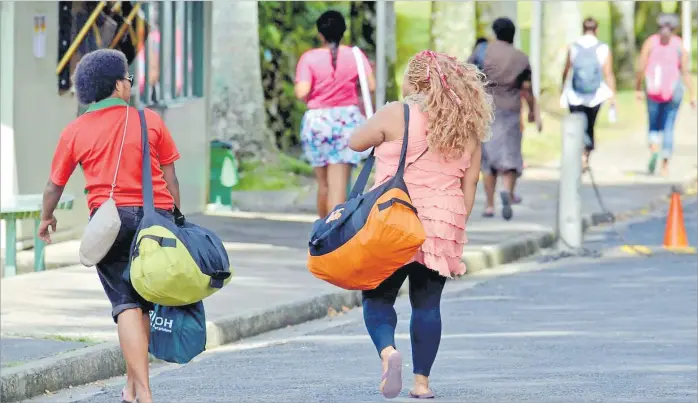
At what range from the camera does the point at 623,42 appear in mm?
39656

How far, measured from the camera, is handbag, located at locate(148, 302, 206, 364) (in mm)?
7434

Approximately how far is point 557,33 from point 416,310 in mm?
26981

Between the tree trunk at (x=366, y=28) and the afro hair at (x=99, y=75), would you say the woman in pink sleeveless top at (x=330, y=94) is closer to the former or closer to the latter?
the afro hair at (x=99, y=75)

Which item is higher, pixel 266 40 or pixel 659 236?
pixel 266 40

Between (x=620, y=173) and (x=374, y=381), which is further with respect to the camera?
(x=620, y=173)

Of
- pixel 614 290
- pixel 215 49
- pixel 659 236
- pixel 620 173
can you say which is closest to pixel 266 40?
pixel 215 49

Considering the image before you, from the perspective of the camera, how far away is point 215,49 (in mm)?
20797

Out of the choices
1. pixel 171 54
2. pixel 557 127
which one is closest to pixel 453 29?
pixel 557 127

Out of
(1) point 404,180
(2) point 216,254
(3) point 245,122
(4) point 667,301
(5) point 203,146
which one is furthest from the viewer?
(3) point 245,122

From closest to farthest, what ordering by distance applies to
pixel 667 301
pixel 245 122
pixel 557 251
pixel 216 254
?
pixel 216 254
pixel 667 301
pixel 557 251
pixel 245 122

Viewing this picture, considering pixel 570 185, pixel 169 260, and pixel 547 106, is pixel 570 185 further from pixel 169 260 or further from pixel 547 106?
pixel 547 106

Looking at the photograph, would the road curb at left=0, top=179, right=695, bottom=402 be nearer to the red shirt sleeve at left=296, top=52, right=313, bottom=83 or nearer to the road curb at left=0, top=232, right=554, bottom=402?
the road curb at left=0, top=232, right=554, bottom=402

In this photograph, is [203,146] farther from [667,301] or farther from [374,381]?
[374,381]

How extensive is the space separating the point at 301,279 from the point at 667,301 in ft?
8.44
